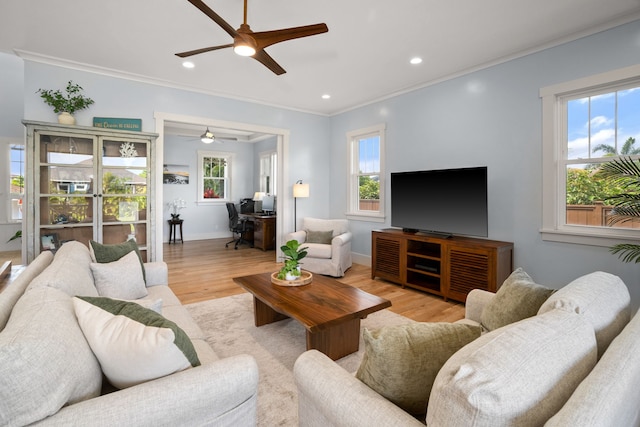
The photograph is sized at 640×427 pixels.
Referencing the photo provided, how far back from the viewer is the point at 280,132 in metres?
5.69

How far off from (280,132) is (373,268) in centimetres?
288

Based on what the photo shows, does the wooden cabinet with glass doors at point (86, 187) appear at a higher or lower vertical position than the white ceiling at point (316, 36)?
lower

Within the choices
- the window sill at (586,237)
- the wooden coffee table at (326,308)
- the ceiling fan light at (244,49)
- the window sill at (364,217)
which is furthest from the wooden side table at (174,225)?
the window sill at (586,237)

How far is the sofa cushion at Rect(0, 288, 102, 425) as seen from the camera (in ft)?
2.68

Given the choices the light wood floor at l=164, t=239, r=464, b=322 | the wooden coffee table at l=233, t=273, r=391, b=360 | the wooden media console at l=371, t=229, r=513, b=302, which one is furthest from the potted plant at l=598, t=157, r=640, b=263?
the wooden coffee table at l=233, t=273, r=391, b=360

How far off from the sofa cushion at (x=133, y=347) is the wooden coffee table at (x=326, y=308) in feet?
3.34

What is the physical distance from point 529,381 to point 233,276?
174 inches

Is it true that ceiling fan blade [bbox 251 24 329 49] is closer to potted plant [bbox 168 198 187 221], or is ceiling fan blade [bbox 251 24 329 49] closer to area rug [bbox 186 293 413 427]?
area rug [bbox 186 293 413 427]

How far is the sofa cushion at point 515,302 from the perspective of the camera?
1.46 meters

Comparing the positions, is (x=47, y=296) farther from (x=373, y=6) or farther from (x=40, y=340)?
(x=373, y=6)

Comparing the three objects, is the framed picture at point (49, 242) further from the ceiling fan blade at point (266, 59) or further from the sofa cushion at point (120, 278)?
the ceiling fan blade at point (266, 59)

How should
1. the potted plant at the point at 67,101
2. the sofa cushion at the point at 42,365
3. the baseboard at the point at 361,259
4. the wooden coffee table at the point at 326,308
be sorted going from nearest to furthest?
the sofa cushion at the point at 42,365
the wooden coffee table at the point at 326,308
the potted plant at the point at 67,101
the baseboard at the point at 361,259

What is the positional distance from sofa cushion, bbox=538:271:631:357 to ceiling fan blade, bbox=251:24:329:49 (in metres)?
2.09

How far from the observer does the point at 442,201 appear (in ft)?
13.0
